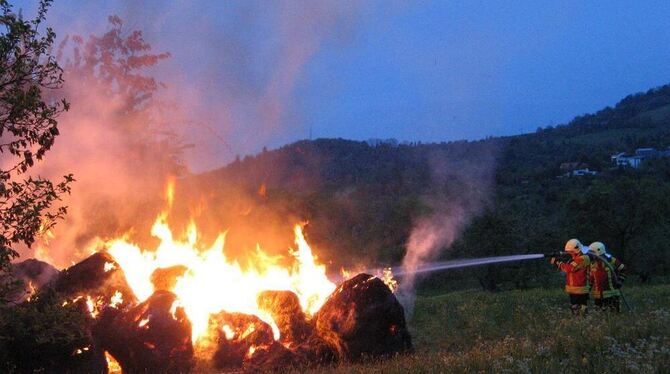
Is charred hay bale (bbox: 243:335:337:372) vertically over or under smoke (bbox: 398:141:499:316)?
under

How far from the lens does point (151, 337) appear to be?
391 inches

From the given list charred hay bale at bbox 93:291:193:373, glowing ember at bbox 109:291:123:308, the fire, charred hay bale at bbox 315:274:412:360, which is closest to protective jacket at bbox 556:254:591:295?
charred hay bale at bbox 315:274:412:360

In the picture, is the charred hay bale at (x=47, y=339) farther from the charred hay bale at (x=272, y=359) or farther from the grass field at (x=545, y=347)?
the grass field at (x=545, y=347)

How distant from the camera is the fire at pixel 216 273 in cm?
1185

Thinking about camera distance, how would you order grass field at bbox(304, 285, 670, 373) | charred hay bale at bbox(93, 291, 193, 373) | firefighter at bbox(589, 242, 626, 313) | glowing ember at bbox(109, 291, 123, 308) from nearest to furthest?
grass field at bbox(304, 285, 670, 373) < charred hay bale at bbox(93, 291, 193, 373) < glowing ember at bbox(109, 291, 123, 308) < firefighter at bbox(589, 242, 626, 313)

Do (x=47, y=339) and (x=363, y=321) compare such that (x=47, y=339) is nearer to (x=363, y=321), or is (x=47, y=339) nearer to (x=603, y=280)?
(x=363, y=321)

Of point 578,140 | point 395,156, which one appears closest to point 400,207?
point 395,156

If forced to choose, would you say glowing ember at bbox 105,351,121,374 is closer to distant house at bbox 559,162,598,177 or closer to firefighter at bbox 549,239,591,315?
firefighter at bbox 549,239,591,315

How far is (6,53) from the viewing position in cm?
691

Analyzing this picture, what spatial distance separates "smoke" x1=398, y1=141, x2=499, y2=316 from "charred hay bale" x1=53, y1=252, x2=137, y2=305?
7.40 meters

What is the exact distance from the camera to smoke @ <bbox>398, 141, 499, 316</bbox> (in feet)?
97.1

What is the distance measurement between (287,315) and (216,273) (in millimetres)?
1826

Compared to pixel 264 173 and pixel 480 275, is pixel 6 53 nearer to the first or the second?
pixel 480 275

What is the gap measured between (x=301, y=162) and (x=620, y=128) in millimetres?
58083
